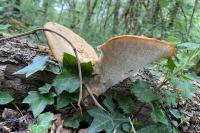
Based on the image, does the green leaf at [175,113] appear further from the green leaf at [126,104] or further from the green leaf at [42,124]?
the green leaf at [42,124]

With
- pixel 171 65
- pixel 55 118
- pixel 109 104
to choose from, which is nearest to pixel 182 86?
pixel 171 65

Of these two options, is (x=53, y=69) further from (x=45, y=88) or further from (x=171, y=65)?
(x=171, y=65)

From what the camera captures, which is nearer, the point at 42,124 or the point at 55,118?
the point at 42,124

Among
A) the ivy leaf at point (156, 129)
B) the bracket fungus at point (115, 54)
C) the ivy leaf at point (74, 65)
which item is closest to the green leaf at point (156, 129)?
the ivy leaf at point (156, 129)

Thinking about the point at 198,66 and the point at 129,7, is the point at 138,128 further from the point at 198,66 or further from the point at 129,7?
the point at 129,7

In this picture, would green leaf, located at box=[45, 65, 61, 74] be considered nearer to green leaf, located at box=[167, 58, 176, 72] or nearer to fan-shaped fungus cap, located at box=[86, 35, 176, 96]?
fan-shaped fungus cap, located at box=[86, 35, 176, 96]

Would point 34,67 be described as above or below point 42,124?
above
